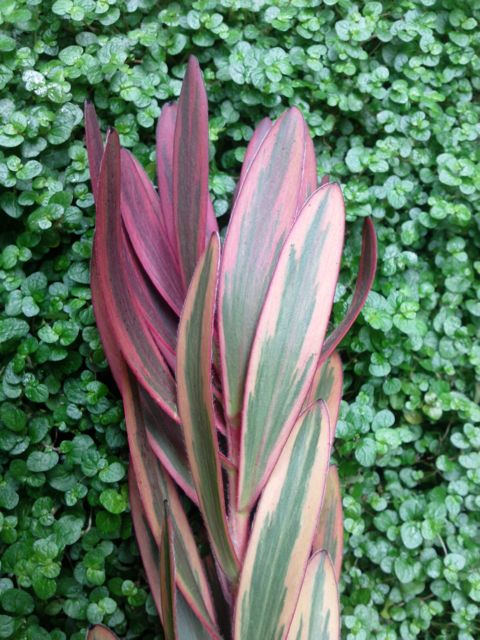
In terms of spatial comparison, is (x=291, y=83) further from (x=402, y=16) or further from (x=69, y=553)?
(x=69, y=553)

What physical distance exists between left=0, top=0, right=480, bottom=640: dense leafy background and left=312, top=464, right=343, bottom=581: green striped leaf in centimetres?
13

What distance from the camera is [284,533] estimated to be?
89 centimetres

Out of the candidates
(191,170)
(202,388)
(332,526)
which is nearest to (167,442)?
(202,388)

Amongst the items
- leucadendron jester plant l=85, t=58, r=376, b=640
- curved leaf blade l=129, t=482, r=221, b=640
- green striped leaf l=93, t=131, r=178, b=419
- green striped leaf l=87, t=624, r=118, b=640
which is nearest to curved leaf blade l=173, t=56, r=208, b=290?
leucadendron jester plant l=85, t=58, r=376, b=640

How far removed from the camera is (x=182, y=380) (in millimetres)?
873

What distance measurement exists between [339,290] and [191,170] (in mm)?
389

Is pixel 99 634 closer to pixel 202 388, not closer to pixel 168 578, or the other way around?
pixel 168 578

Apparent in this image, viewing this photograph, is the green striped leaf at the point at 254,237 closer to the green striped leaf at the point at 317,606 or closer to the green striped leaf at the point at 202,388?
the green striped leaf at the point at 202,388

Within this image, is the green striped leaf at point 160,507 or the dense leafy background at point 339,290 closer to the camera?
the green striped leaf at point 160,507

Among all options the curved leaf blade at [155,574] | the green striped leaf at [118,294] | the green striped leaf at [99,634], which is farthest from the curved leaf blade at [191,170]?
the green striped leaf at [99,634]

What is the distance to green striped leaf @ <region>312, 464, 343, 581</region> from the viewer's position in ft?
3.51

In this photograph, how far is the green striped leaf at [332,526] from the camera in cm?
107

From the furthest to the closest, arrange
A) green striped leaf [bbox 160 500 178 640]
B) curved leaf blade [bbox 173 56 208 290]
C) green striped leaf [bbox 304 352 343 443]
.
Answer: green striped leaf [bbox 304 352 343 443]
curved leaf blade [bbox 173 56 208 290]
green striped leaf [bbox 160 500 178 640]

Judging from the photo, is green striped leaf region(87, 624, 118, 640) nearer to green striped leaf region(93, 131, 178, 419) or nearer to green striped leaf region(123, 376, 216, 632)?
green striped leaf region(123, 376, 216, 632)
